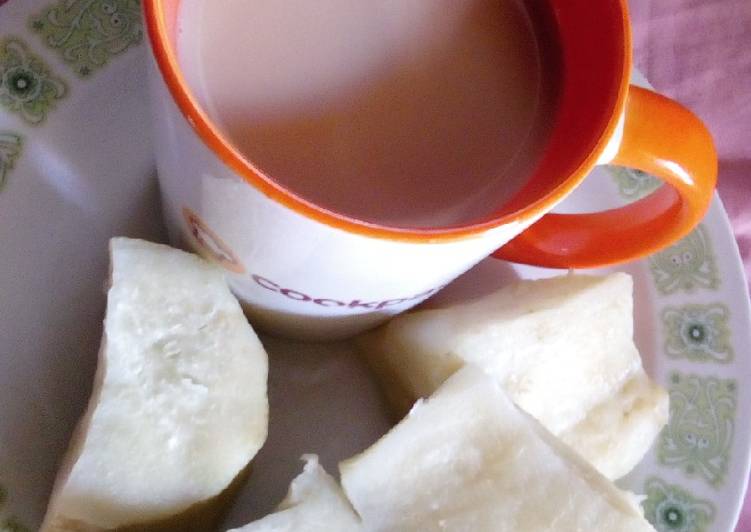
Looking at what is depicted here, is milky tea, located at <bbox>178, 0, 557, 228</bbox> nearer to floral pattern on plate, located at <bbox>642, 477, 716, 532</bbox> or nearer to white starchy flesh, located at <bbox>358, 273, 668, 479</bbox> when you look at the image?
white starchy flesh, located at <bbox>358, 273, 668, 479</bbox>

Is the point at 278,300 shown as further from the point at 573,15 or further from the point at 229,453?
the point at 573,15

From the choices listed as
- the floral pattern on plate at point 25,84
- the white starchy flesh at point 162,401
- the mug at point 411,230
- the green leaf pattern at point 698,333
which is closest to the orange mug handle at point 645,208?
the mug at point 411,230

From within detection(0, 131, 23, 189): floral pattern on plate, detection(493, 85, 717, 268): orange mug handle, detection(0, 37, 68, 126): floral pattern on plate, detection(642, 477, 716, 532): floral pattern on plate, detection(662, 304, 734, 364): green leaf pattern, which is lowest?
detection(642, 477, 716, 532): floral pattern on plate

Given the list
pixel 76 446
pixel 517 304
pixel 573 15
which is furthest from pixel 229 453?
pixel 573 15

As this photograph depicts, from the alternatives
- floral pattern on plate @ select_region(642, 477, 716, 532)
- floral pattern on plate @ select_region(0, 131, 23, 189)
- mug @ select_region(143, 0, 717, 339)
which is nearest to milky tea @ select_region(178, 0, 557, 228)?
mug @ select_region(143, 0, 717, 339)

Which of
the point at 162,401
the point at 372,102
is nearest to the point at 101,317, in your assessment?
the point at 162,401
